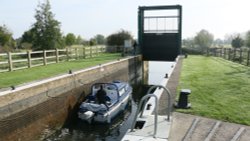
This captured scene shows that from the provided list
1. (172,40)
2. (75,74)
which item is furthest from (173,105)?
(172,40)

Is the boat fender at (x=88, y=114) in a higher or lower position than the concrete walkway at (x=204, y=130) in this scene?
lower

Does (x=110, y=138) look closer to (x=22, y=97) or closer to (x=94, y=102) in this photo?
(x=94, y=102)

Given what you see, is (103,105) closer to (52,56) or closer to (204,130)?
(204,130)

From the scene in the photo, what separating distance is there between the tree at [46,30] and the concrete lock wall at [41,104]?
1438 centimetres

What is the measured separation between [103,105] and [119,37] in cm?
3574

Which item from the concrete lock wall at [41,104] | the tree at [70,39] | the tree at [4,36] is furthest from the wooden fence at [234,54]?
the tree at [4,36]

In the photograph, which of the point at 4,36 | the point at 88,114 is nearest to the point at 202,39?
the point at 4,36

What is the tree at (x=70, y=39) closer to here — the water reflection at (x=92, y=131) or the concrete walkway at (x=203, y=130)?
the water reflection at (x=92, y=131)

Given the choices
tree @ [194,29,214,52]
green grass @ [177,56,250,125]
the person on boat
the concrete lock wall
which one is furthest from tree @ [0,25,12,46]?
tree @ [194,29,214,52]

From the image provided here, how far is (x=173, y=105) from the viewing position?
327 inches

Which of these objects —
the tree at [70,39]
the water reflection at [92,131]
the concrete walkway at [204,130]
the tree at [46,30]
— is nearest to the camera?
the concrete walkway at [204,130]

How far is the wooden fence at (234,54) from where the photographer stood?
2345cm

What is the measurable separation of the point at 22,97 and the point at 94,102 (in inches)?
160

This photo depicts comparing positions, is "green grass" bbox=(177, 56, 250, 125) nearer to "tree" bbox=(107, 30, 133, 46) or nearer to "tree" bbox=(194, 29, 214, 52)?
"tree" bbox=(107, 30, 133, 46)
